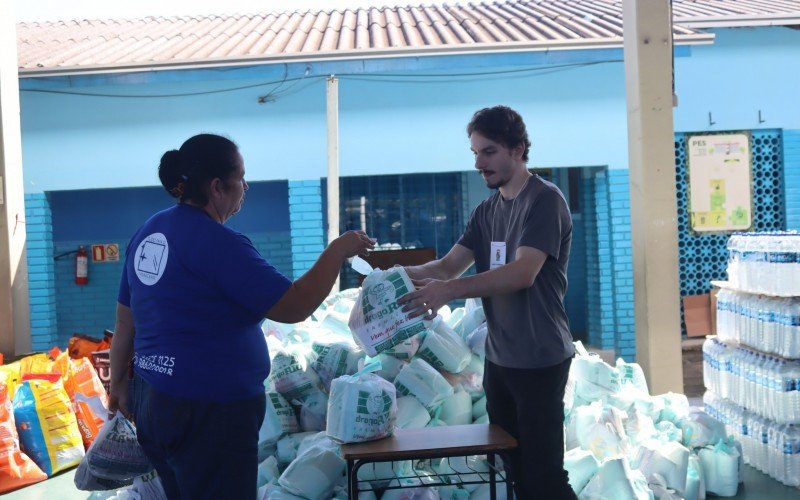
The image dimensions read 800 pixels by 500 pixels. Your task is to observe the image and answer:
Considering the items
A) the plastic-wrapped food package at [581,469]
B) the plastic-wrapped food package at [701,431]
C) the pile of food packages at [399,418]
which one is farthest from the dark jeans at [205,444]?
the plastic-wrapped food package at [701,431]

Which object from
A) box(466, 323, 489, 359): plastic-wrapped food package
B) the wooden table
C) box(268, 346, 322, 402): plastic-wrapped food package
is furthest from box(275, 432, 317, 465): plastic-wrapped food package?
the wooden table

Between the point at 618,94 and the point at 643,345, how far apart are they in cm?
A: 458

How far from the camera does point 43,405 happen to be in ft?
17.7

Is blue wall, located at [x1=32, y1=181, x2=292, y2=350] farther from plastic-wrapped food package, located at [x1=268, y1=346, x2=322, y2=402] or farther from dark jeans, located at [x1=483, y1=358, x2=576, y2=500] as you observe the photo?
dark jeans, located at [x1=483, y1=358, x2=576, y2=500]

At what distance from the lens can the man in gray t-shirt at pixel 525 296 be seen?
2.60 metres

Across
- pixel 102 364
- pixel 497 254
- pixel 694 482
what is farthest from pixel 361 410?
pixel 102 364

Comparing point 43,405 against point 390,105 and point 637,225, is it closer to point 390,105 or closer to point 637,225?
point 637,225

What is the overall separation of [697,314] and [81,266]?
24.5ft

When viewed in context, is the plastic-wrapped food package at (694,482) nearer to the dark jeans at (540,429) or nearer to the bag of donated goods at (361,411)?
the dark jeans at (540,429)

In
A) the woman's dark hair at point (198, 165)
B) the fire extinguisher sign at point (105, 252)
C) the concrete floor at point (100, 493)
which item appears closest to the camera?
the woman's dark hair at point (198, 165)

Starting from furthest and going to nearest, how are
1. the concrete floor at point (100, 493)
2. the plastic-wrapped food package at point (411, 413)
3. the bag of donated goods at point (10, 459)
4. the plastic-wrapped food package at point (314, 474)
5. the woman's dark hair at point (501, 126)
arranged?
the bag of donated goods at point (10, 459), the concrete floor at point (100, 493), the plastic-wrapped food package at point (411, 413), the plastic-wrapped food package at point (314, 474), the woman's dark hair at point (501, 126)

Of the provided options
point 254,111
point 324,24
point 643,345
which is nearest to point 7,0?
point 254,111

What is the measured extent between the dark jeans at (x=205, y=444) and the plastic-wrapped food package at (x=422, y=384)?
1964mm

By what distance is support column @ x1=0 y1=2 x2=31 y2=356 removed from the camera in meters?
6.59
